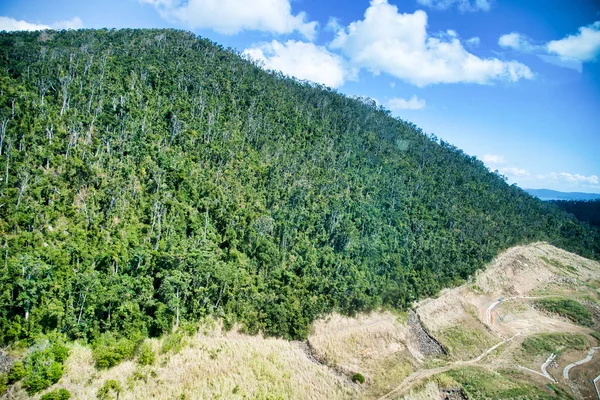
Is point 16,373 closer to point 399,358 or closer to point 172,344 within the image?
point 172,344

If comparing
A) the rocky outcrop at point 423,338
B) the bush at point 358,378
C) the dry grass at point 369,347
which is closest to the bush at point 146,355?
the dry grass at point 369,347

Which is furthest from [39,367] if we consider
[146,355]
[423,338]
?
[423,338]

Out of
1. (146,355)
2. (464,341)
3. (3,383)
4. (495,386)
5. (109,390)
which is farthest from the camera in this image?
(464,341)

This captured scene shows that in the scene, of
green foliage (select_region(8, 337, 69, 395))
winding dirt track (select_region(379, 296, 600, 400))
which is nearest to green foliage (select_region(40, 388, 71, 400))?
green foliage (select_region(8, 337, 69, 395))

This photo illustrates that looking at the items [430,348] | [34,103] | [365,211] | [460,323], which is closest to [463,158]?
[365,211]

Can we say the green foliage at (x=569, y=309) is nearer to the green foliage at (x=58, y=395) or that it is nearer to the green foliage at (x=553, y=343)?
the green foliage at (x=553, y=343)

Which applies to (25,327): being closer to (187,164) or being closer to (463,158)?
(187,164)
